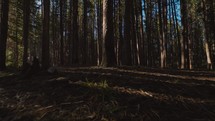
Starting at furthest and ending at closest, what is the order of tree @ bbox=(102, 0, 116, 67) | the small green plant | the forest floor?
tree @ bbox=(102, 0, 116, 67) < the small green plant < the forest floor

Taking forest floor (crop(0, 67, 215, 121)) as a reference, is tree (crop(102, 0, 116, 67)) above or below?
above

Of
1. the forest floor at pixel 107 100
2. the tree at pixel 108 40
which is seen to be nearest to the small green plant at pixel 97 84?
the forest floor at pixel 107 100

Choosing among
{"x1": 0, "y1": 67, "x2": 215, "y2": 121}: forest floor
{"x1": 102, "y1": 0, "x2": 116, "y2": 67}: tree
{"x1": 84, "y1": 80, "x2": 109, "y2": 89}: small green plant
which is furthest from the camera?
{"x1": 102, "y1": 0, "x2": 116, "y2": 67}: tree

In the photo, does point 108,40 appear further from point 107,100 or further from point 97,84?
point 107,100

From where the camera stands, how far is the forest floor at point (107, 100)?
4641 millimetres

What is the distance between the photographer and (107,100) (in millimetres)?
5184

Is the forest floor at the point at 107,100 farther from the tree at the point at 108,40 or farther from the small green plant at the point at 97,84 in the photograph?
the tree at the point at 108,40

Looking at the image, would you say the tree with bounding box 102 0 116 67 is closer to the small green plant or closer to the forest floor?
the forest floor

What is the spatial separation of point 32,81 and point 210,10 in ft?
77.1

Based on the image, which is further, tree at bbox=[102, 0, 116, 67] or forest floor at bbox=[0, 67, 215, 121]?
tree at bbox=[102, 0, 116, 67]

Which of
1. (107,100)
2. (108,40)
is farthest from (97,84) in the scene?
(108,40)

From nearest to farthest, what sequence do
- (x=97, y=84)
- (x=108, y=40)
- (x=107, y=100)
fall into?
(x=107, y=100) < (x=97, y=84) < (x=108, y=40)

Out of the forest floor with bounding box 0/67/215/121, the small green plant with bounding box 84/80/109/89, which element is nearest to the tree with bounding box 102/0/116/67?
the forest floor with bounding box 0/67/215/121

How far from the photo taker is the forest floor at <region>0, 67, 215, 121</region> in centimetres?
464
